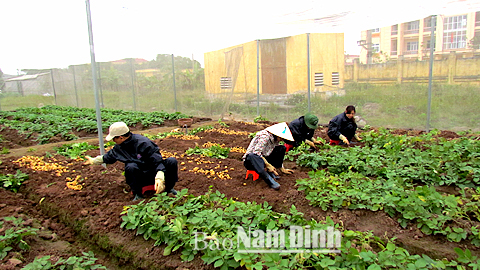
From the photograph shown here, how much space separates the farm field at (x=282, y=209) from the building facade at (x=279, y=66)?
5.03 meters

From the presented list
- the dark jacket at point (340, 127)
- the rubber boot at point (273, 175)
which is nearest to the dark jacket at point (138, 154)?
the rubber boot at point (273, 175)

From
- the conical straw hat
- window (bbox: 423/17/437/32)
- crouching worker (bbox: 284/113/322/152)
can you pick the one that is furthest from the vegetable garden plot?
window (bbox: 423/17/437/32)

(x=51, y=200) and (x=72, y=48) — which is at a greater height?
(x=72, y=48)

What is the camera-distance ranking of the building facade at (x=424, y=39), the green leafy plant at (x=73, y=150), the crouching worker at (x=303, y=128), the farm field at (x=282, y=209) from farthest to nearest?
the building facade at (x=424, y=39) → the green leafy plant at (x=73, y=150) → the crouching worker at (x=303, y=128) → the farm field at (x=282, y=209)

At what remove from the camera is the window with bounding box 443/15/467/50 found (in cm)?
762

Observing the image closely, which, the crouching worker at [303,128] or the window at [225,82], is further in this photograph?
the window at [225,82]

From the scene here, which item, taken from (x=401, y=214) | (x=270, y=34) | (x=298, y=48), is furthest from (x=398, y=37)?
(x=401, y=214)

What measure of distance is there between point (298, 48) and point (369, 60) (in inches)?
81.8

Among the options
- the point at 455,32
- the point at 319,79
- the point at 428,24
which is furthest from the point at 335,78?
the point at 455,32

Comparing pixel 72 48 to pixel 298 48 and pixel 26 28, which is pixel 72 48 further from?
pixel 298 48

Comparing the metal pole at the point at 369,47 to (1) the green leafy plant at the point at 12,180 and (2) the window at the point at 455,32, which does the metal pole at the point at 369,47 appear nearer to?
(2) the window at the point at 455,32

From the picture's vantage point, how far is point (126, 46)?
13492mm

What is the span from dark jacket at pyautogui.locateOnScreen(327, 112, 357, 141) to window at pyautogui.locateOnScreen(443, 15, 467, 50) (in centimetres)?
354

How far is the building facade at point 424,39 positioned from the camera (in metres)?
7.59
